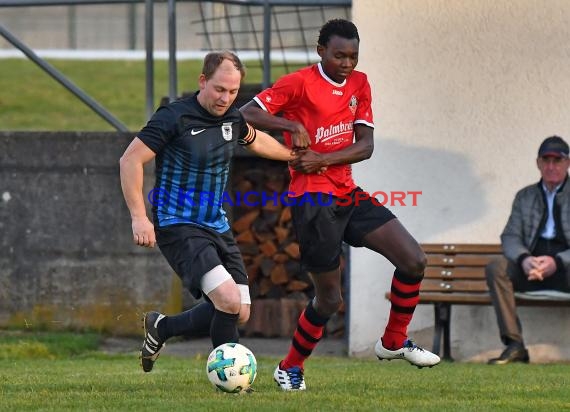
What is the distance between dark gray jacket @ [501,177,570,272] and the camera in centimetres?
1150

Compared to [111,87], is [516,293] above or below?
below

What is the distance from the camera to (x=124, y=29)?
3097cm

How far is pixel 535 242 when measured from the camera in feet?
37.9

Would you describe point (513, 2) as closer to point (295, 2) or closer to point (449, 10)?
point (449, 10)

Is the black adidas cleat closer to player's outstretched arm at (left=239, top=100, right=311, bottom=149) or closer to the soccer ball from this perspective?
the soccer ball

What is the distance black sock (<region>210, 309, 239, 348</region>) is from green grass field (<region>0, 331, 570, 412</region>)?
303 millimetres

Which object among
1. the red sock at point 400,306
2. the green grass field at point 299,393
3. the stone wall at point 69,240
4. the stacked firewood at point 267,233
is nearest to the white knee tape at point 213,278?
the green grass field at point 299,393

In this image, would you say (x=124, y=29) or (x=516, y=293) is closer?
(x=516, y=293)

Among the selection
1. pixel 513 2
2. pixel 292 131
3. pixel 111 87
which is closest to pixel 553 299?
pixel 513 2

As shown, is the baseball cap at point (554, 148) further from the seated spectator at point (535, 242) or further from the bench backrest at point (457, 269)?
the bench backrest at point (457, 269)

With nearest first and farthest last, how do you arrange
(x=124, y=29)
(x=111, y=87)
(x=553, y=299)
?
(x=553, y=299)
(x=111, y=87)
(x=124, y=29)

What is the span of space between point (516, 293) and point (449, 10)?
2546mm

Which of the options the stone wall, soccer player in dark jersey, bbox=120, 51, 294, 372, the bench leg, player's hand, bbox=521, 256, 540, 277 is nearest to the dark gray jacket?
player's hand, bbox=521, 256, 540, 277

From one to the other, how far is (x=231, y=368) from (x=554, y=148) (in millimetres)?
4456
